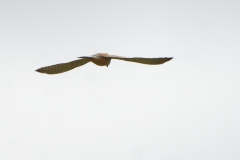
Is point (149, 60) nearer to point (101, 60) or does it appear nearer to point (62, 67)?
point (101, 60)

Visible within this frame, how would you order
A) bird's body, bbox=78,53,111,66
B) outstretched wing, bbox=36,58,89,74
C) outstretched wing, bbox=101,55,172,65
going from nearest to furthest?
outstretched wing, bbox=101,55,172,65
outstretched wing, bbox=36,58,89,74
bird's body, bbox=78,53,111,66

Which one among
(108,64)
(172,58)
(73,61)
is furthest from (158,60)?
(73,61)

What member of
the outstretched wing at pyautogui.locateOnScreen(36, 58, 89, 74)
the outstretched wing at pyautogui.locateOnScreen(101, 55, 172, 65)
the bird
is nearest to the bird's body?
the bird

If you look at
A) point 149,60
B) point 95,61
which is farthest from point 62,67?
point 149,60

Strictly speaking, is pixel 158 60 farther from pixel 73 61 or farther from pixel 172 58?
Result: pixel 73 61

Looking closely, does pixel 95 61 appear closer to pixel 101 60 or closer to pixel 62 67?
pixel 101 60

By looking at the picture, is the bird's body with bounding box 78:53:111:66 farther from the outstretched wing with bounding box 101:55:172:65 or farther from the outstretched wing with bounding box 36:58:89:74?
the outstretched wing with bounding box 101:55:172:65

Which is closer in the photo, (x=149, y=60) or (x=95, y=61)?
(x=149, y=60)
